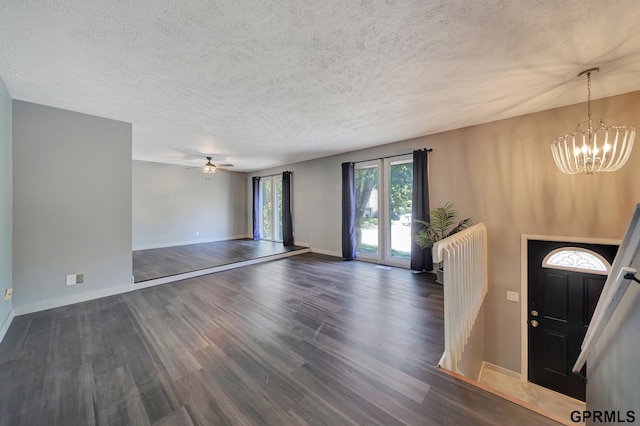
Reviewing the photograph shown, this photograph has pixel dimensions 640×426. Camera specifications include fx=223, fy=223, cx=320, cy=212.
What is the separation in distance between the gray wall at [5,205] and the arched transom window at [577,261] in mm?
6544

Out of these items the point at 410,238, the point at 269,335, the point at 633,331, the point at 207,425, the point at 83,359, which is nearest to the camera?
the point at 633,331

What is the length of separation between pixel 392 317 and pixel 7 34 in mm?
4211

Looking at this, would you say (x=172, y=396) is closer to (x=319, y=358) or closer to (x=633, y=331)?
(x=319, y=358)

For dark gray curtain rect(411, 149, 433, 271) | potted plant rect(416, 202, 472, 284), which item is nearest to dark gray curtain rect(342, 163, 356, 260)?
dark gray curtain rect(411, 149, 433, 271)

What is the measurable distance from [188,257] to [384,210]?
4776 mm

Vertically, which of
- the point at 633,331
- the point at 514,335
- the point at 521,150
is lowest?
the point at 514,335

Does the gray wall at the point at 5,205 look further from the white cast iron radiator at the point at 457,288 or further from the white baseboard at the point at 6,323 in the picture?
the white cast iron radiator at the point at 457,288

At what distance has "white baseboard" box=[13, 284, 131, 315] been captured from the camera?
8.96 feet

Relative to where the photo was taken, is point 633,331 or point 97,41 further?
point 97,41

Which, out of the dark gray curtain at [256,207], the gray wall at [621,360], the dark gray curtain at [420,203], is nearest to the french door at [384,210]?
the dark gray curtain at [420,203]

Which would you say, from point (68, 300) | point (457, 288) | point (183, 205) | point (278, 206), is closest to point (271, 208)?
point (278, 206)

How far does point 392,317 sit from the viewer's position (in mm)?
2652

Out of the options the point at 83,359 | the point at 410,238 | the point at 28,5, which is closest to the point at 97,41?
the point at 28,5

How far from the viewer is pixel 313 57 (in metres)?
1.95
